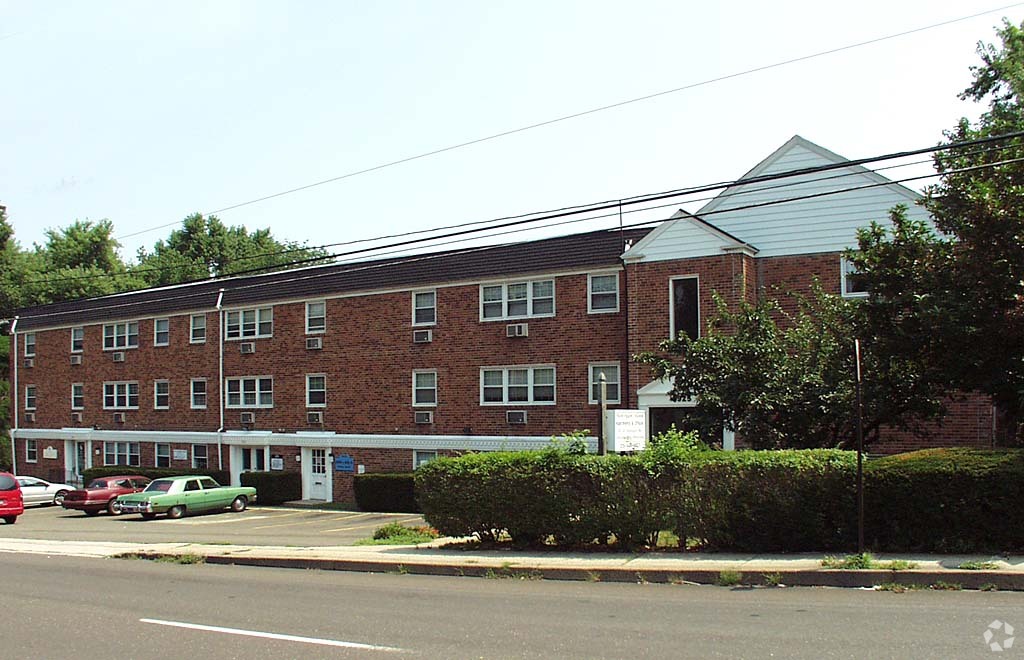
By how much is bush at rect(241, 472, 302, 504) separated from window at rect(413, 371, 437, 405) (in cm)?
649

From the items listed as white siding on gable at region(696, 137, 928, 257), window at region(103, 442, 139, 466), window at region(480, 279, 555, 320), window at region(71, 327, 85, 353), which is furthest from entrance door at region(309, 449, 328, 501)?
white siding on gable at region(696, 137, 928, 257)

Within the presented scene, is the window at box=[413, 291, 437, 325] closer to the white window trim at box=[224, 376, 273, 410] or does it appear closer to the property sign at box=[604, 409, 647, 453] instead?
the white window trim at box=[224, 376, 273, 410]

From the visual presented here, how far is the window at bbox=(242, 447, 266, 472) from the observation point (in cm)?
3894

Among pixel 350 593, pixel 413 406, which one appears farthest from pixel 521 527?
pixel 413 406

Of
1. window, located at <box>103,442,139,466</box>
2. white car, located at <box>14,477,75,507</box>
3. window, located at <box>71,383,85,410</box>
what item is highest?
window, located at <box>71,383,85,410</box>

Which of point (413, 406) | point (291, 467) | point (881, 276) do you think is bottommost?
point (291, 467)

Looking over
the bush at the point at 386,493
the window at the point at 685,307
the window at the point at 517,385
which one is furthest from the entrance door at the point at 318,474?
the window at the point at 685,307

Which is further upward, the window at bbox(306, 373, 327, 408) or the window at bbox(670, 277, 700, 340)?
the window at bbox(670, 277, 700, 340)

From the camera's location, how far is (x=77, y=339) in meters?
46.9

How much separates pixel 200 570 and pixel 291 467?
21.5 m

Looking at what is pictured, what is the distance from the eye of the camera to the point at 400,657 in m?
8.20

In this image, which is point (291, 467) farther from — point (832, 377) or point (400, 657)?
point (400, 657)

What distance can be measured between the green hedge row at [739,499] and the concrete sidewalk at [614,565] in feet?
1.50

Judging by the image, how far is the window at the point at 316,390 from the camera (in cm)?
3666
